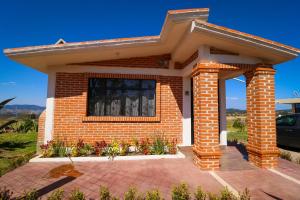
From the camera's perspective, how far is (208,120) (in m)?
5.18

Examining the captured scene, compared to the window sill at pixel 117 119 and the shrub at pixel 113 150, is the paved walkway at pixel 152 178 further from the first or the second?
the window sill at pixel 117 119

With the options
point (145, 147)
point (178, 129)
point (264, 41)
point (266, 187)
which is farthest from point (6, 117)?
point (178, 129)

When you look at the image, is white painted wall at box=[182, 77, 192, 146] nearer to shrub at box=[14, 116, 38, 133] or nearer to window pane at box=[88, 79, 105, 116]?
window pane at box=[88, 79, 105, 116]

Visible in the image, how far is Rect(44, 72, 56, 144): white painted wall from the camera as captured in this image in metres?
6.84

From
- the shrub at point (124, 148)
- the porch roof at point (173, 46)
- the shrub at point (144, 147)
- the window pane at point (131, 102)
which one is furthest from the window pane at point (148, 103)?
the porch roof at point (173, 46)

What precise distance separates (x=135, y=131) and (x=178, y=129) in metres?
1.62

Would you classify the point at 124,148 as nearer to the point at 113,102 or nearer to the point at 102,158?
the point at 102,158

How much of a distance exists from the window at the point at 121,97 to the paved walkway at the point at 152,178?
2062 millimetres

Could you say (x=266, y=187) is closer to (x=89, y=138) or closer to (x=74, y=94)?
(x=89, y=138)

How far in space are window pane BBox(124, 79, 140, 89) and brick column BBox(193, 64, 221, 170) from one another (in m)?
2.89

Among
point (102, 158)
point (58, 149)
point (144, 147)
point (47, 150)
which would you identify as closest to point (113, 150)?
point (102, 158)

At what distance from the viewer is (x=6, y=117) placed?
2.03 m

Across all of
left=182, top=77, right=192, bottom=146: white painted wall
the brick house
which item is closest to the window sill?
the brick house

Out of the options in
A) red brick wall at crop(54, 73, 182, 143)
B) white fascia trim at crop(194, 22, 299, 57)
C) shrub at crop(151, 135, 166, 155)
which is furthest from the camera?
red brick wall at crop(54, 73, 182, 143)
